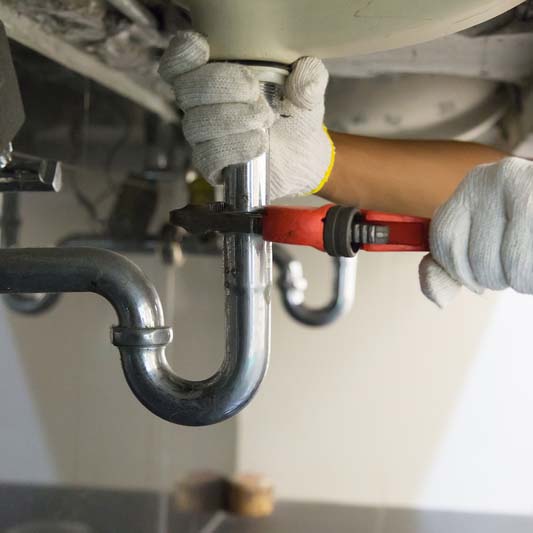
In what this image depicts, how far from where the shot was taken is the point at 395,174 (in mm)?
697

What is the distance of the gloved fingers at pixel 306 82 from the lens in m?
0.50

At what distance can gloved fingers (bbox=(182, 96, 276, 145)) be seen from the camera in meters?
0.46

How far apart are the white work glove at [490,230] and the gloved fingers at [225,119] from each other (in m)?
0.14

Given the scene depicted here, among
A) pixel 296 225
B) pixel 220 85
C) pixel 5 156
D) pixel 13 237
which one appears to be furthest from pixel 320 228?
pixel 13 237

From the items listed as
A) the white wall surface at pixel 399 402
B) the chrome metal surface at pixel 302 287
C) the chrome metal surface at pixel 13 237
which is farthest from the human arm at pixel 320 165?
the white wall surface at pixel 399 402

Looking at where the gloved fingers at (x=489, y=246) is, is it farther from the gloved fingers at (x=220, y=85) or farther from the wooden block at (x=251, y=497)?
the wooden block at (x=251, y=497)

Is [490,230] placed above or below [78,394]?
above

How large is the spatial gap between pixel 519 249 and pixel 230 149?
20 centimetres

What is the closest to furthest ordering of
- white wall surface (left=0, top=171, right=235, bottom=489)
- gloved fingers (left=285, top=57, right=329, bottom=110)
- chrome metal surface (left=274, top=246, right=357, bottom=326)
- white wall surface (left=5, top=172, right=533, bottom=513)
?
gloved fingers (left=285, top=57, right=329, bottom=110), white wall surface (left=0, top=171, right=235, bottom=489), chrome metal surface (left=274, top=246, right=357, bottom=326), white wall surface (left=5, top=172, right=533, bottom=513)

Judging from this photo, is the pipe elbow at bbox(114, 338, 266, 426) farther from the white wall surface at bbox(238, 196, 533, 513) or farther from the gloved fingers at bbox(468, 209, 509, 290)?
the white wall surface at bbox(238, 196, 533, 513)

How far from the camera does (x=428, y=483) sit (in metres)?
1.52

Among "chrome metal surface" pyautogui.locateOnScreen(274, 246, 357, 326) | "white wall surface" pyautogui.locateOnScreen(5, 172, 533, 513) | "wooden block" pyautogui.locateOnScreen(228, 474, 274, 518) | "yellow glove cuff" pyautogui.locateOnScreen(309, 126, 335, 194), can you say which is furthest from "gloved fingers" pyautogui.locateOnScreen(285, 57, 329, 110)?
"wooden block" pyautogui.locateOnScreen(228, 474, 274, 518)

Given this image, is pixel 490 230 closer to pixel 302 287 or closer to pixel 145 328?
pixel 145 328

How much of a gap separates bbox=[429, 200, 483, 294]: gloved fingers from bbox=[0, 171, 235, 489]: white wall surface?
50 cm
